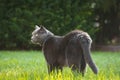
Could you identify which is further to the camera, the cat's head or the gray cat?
the cat's head

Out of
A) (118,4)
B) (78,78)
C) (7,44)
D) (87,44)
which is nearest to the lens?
(78,78)

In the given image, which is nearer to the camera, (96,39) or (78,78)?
(78,78)

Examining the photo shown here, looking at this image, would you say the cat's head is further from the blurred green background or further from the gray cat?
the blurred green background

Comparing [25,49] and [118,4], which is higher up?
[118,4]

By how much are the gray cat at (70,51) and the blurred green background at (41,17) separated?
24.1ft

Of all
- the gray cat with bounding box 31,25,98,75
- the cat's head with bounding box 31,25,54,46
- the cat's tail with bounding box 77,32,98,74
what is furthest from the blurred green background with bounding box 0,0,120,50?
the cat's tail with bounding box 77,32,98,74

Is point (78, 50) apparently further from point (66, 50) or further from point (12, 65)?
point (12, 65)

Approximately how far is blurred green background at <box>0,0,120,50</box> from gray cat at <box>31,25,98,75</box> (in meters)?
7.35

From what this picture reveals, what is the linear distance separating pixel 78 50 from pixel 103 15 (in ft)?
32.8

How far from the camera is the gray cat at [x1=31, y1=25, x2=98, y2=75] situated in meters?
7.68

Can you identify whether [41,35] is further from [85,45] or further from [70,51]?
[85,45]

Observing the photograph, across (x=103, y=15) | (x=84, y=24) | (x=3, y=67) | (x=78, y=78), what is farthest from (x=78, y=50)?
(x=103, y=15)

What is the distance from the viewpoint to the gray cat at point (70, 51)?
7.68m

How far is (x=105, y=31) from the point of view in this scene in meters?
17.7
